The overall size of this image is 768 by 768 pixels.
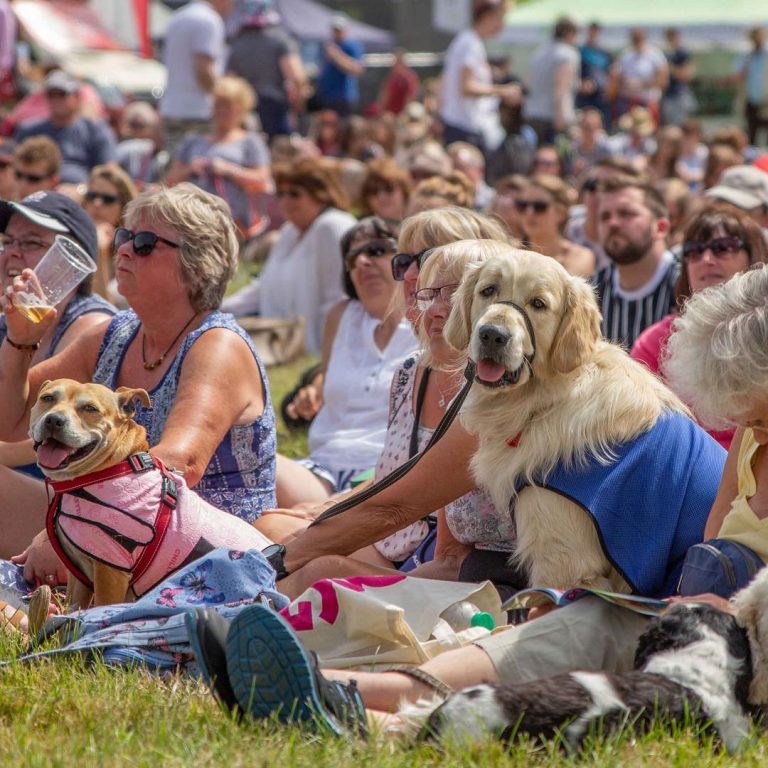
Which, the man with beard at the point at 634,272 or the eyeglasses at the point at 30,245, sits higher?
the eyeglasses at the point at 30,245

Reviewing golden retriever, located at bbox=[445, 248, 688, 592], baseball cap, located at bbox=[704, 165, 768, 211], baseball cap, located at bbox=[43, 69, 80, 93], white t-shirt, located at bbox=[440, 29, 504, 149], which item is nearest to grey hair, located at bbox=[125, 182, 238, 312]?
golden retriever, located at bbox=[445, 248, 688, 592]

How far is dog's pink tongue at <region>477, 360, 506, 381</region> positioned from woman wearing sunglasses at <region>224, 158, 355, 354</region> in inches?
225

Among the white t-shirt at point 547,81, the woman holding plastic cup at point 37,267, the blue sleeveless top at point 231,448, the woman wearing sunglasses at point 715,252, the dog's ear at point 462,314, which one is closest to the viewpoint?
the dog's ear at point 462,314

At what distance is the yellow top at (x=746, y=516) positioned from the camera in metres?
3.46

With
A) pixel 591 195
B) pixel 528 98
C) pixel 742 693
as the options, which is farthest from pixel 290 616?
pixel 528 98

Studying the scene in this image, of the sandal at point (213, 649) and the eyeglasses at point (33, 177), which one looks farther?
the eyeglasses at point (33, 177)

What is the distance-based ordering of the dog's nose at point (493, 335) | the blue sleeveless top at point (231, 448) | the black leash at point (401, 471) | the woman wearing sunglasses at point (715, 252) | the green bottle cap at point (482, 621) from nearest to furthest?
the dog's nose at point (493, 335)
the green bottle cap at point (482, 621)
the black leash at point (401, 471)
the blue sleeveless top at point (231, 448)
the woman wearing sunglasses at point (715, 252)

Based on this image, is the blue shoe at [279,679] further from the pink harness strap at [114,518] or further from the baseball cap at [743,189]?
the baseball cap at [743,189]

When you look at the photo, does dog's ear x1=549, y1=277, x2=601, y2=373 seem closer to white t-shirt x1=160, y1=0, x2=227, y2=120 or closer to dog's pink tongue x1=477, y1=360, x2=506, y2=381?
dog's pink tongue x1=477, y1=360, x2=506, y2=381

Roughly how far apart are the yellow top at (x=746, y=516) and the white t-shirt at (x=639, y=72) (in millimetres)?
18763

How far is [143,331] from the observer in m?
5.13

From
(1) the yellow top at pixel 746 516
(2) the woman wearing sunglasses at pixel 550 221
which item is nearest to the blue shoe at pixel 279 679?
(1) the yellow top at pixel 746 516

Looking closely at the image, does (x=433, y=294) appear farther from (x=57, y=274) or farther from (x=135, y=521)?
Answer: (x=57, y=274)

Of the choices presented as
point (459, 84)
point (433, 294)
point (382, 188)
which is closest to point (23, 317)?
point (433, 294)
